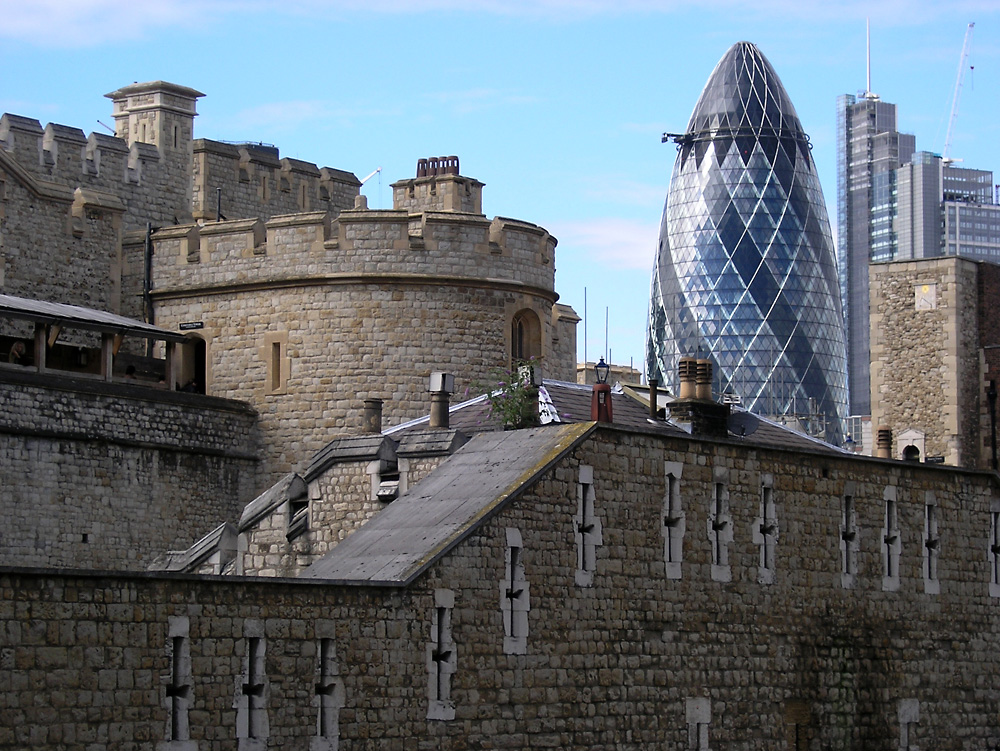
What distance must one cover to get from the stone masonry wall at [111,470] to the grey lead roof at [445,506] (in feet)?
28.7

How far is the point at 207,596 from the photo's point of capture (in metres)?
21.5

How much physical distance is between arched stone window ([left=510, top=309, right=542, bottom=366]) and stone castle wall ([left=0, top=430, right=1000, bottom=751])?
9.60m

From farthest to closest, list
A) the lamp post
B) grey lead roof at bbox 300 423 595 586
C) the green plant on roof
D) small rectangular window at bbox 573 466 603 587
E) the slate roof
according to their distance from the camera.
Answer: the slate roof, the lamp post, the green plant on roof, small rectangular window at bbox 573 466 603 587, grey lead roof at bbox 300 423 595 586

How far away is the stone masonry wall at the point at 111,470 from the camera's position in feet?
112

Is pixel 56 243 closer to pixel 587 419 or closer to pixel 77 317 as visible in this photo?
pixel 77 317

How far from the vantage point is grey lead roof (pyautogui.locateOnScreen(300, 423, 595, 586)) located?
2459cm

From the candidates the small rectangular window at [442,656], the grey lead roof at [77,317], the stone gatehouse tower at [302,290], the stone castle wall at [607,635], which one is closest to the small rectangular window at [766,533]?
the stone castle wall at [607,635]

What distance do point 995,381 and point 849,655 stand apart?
66.2ft

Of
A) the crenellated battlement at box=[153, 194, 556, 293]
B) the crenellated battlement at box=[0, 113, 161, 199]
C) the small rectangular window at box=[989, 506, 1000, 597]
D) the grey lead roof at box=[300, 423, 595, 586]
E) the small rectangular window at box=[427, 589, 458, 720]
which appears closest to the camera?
the small rectangular window at box=[427, 589, 458, 720]

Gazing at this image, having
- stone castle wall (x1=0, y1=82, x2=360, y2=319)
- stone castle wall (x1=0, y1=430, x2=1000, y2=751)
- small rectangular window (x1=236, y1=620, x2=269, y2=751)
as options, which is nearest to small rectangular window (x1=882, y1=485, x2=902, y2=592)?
stone castle wall (x1=0, y1=430, x2=1000, y2=751)

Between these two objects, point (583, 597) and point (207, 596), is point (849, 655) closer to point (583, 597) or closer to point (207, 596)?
point (583, 597)

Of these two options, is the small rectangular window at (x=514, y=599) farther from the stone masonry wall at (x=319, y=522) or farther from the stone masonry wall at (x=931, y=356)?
the stone masonry wall at (x=931, y=356)

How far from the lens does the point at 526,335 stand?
40031 mm

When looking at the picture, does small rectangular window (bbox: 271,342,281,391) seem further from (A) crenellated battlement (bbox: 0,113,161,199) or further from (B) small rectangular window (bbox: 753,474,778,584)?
(B) small rectangular window (bbox: 753,474,778,584)
